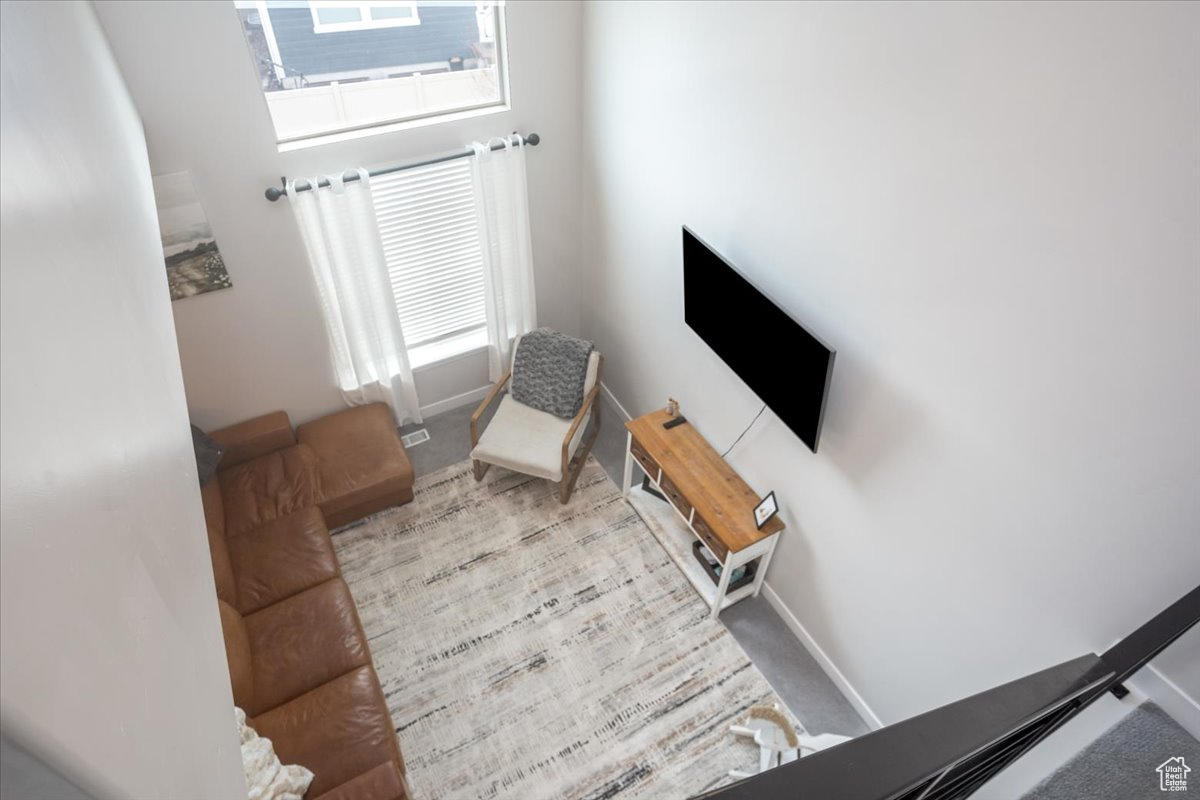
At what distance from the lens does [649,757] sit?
3053 mm

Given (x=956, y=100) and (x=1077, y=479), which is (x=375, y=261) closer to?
(x=956, y=100)

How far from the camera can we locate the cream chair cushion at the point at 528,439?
3.96m

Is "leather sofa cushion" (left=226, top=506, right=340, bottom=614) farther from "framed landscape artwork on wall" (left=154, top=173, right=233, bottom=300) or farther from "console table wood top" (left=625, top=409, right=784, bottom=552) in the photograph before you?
"console table wood top" (left=625, top=409, right=784, bottom=552)

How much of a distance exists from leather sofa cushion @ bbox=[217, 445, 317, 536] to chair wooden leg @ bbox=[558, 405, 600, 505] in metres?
1.42

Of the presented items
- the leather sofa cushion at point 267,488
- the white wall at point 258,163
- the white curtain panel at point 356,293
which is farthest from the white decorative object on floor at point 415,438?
the leather sofa cushion at point 267,488

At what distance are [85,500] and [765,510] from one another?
9.66ft

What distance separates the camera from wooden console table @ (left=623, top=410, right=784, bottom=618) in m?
3.26

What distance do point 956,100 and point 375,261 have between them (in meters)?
2.96

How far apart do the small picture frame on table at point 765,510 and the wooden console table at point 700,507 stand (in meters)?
0.03

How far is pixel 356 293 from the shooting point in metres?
3.82

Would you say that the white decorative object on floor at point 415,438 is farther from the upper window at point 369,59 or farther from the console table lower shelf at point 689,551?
the upper window at point 369,59

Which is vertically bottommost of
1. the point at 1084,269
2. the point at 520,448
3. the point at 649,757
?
the point at 649,757

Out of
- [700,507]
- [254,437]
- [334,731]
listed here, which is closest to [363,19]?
[254,437]

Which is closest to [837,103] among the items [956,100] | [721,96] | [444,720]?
[956,100]
